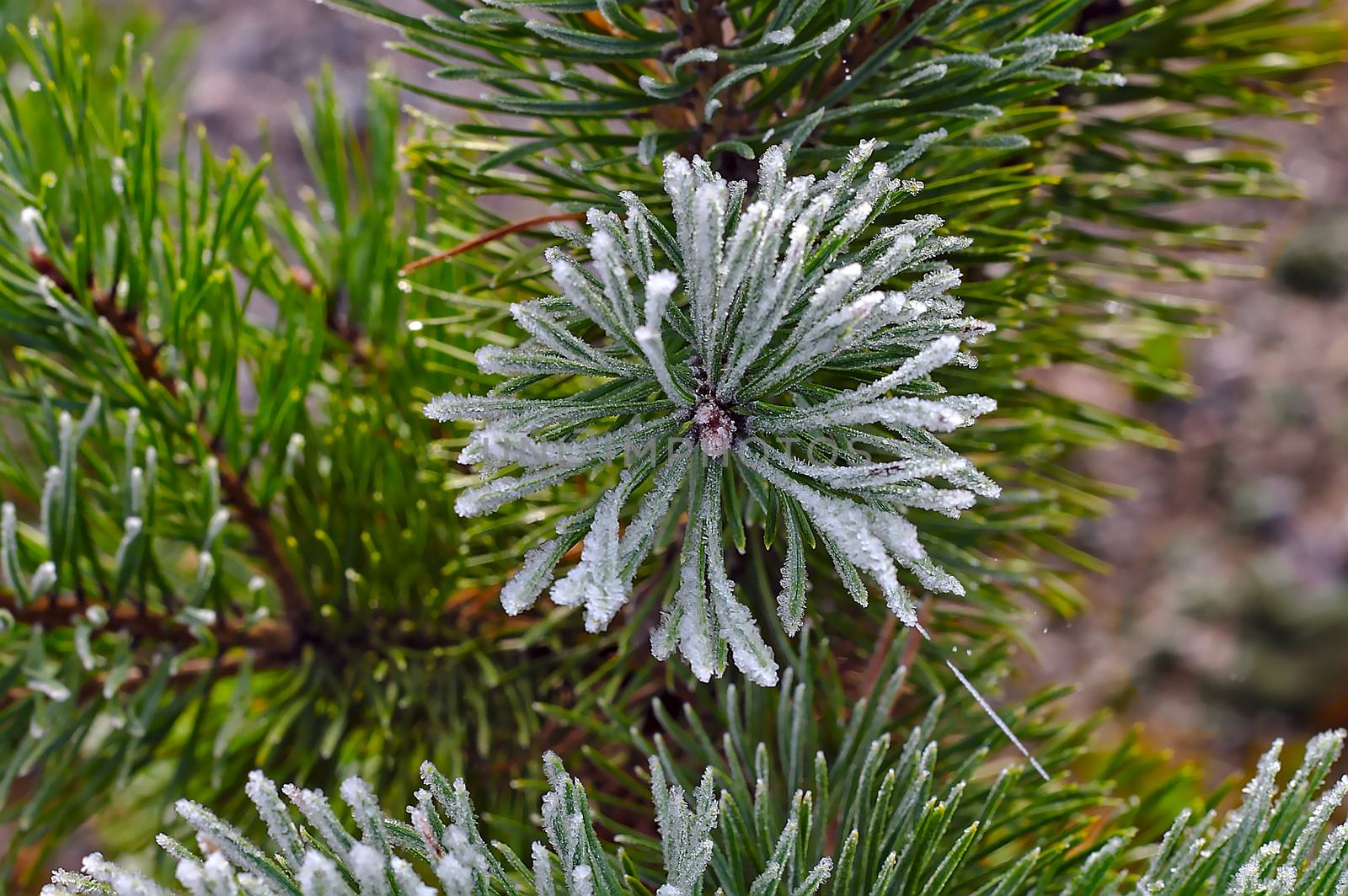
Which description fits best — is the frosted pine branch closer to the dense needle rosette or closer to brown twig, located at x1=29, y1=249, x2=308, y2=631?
the dense needle rosette

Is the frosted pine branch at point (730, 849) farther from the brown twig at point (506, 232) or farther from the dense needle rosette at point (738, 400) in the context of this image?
the brown twig at point (506, 232)

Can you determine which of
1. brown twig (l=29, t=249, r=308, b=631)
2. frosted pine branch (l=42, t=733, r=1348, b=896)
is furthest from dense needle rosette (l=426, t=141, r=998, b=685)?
brown twig (l=29, t=249, r=308, b=631)

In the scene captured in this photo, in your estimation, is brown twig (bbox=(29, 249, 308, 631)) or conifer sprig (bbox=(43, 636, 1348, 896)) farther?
brown twig (bbox=(29, 249, 308, 631))

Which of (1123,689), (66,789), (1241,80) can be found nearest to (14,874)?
(66,789)

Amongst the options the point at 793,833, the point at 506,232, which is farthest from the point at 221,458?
the point at 793,833

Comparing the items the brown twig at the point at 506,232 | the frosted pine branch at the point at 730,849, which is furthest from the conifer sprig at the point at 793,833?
the brown twig at the point at 506,232

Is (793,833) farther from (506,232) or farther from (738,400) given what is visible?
(506,232)
